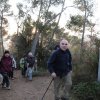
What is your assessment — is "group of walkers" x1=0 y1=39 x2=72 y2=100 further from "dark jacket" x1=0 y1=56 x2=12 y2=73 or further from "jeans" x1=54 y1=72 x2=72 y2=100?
"dark jacket" x1=0 y1=56 x2=12 y2=73

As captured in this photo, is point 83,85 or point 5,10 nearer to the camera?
point 83,85

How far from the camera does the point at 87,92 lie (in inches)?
406

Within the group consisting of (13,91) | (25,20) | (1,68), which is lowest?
(13,91)

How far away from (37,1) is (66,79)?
88.3 ft

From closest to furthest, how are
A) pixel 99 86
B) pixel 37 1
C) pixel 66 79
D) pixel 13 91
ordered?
pixel 66 79
pixel 99 86
pixel 13 91
pixel 37 1

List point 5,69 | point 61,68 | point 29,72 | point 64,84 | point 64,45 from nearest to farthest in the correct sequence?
1. point 64,45
2. point 61,68
3. point 64,84
4. point 5,69
5. point 29,72

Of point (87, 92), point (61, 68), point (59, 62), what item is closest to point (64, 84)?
Answer: point (61, 68)

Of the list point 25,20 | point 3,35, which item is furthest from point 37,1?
point 3,35

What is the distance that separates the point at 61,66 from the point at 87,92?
7.42 feet

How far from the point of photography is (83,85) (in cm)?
1085

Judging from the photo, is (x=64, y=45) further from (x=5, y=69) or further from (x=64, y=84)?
(x=5, y=69)

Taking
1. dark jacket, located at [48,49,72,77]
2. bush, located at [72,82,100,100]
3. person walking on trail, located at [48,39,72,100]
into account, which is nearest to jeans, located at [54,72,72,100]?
person walking on trail, located at [48,39,72,100]

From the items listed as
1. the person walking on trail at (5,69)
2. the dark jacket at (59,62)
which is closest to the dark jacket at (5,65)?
the person walking on trail at (5,69)

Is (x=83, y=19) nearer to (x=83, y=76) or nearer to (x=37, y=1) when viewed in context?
(x=37, y=1)
